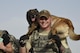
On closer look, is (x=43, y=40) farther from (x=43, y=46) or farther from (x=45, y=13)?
(x=45, y=13)

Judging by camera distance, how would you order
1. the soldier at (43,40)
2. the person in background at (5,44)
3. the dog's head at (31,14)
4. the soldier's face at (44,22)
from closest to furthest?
the person in background at (5,44) → the soldier at (43,40) → the soldier's face at (44,22) → the dog's head at (31,14)

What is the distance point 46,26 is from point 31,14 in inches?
32.4

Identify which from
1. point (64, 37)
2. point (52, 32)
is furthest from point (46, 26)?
point (64, 37)

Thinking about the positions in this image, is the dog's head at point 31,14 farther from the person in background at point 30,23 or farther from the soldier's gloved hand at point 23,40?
the soldier's gloved hand at point 23,40

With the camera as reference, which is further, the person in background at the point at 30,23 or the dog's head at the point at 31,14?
the dog's head at the point at 31,14

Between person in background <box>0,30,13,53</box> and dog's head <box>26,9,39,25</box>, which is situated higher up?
dog's head <box>26,9,39,25</box>

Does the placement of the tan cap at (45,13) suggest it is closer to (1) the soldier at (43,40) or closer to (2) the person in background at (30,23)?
(1) the soldier at (43,40)

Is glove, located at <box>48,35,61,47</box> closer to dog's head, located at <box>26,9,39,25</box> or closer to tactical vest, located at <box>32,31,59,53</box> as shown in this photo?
tactical vest, located at <box>32,31,59,53</box>

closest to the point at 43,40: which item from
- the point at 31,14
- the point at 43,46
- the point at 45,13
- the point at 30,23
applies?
the point at 43,46

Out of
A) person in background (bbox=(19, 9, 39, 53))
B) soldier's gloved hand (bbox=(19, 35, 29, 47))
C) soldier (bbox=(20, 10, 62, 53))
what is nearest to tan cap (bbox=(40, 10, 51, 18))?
soldier (bbox=(20, 10, 62, 53))

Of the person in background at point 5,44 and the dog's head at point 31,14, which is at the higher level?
the dog's head at point 31,14

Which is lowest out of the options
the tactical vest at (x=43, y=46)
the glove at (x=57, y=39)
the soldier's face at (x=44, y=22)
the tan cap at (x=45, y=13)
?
the tactical vest at (x=43, y=46)

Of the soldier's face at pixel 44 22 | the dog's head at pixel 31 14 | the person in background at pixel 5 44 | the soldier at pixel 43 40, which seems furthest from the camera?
the dog's head at pixel 31 14

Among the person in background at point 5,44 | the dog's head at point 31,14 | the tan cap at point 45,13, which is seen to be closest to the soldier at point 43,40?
the tan cap at point 45,13
